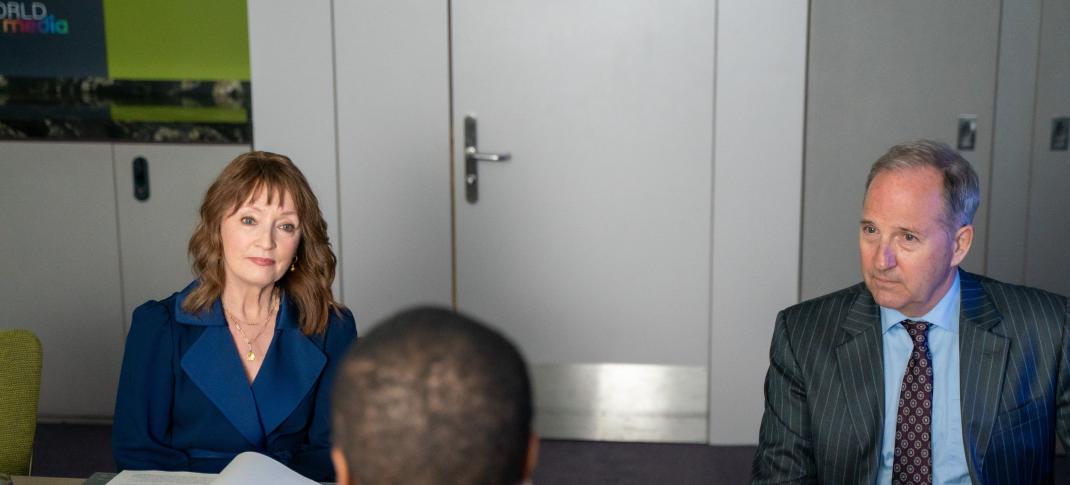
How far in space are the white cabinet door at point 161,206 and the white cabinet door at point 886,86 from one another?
2249 millimetres

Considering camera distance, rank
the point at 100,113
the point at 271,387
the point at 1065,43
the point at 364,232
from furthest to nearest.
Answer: the point at 100,113 < the point at 364,232 < the point at 1065,43 < the point at 271,387

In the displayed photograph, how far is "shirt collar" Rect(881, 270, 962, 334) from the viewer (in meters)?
2.05

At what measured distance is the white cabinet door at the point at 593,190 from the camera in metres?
3.84

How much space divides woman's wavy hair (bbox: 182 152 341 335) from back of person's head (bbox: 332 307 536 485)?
1.40 meters

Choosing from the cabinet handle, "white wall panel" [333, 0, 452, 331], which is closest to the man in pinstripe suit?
"white wall panel" [333, 0, 452, 331]

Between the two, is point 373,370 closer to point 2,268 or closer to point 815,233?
point 815,233

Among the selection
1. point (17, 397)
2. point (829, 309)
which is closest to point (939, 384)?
point (829, 309)

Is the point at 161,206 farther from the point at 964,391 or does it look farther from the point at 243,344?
the point at 964,391

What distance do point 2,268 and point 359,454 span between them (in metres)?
3.80

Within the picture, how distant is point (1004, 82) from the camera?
3.73 metres

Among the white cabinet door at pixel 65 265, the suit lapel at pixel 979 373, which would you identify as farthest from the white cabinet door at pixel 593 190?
the suit lapel at pixel 979 373

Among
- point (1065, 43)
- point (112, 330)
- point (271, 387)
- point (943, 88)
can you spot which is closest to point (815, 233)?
point (943, 88)

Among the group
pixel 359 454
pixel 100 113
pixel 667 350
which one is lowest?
pixel 667 350

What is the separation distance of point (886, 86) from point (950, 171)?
186 centimetres
